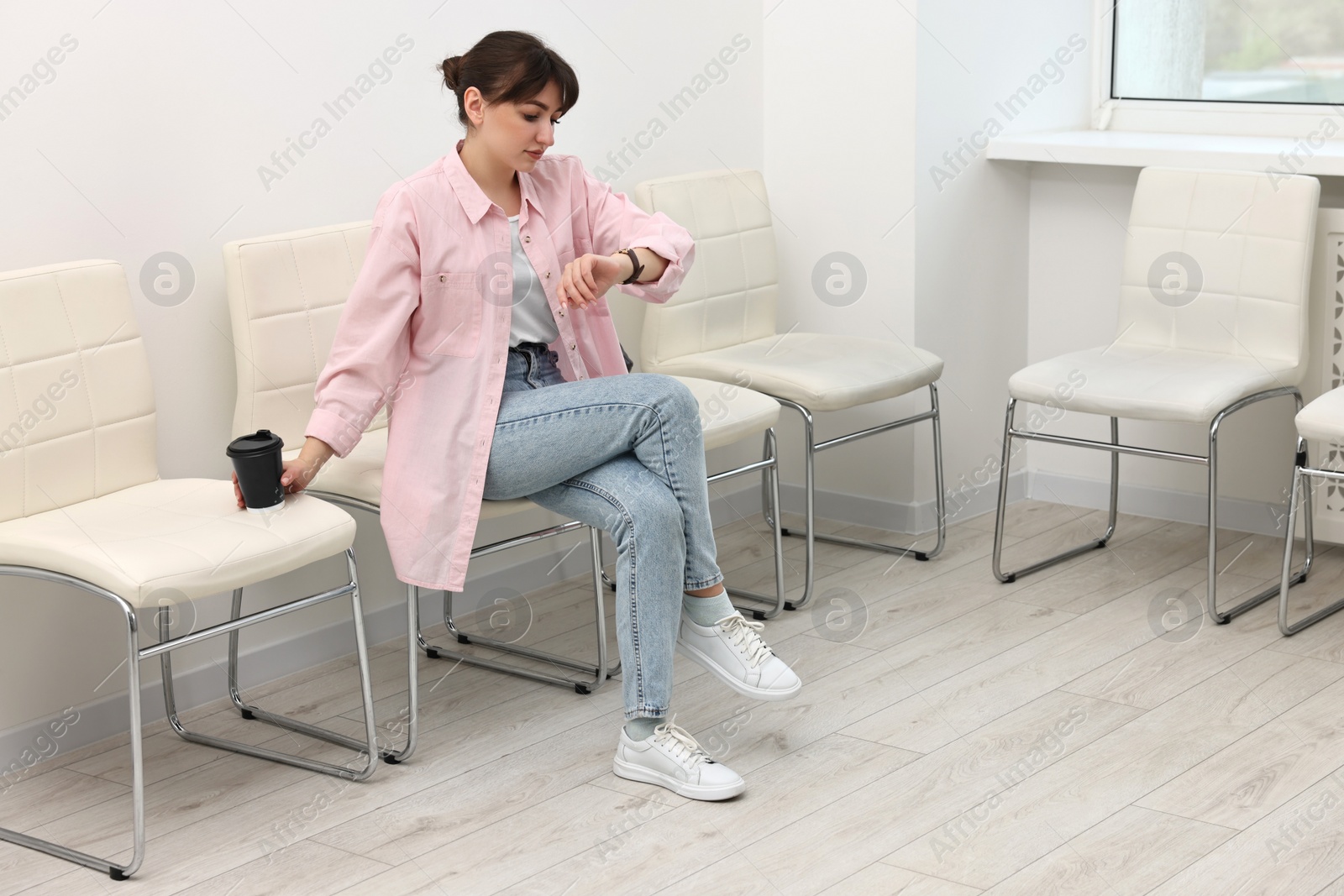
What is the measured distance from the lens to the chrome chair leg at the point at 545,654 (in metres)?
2.62

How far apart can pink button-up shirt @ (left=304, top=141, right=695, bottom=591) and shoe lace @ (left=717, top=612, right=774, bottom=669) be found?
383 millimetres

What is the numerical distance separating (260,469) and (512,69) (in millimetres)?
694

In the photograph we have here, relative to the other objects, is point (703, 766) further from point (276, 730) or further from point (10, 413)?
point (10, 413)

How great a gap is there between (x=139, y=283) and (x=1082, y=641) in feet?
5.81

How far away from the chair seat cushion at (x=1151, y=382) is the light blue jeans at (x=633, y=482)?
897 mm

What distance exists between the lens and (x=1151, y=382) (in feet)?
9.27

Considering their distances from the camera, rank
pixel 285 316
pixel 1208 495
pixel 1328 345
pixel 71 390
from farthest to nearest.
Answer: pixel 1328 345, pixel 1208 495, pixel 285 316, pixel 71 390

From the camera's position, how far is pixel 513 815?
2.16 m

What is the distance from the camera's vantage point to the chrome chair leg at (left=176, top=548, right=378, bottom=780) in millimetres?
2230

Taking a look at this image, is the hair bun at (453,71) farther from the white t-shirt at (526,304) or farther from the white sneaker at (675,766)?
the white sneaker at (675,766)

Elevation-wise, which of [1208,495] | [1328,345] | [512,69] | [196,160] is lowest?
[1208,495]

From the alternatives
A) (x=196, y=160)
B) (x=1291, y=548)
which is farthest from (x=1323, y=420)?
(x=196, y=160)

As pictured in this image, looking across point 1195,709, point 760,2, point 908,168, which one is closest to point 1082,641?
point 1195,709

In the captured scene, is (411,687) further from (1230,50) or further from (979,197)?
(1230,50)
